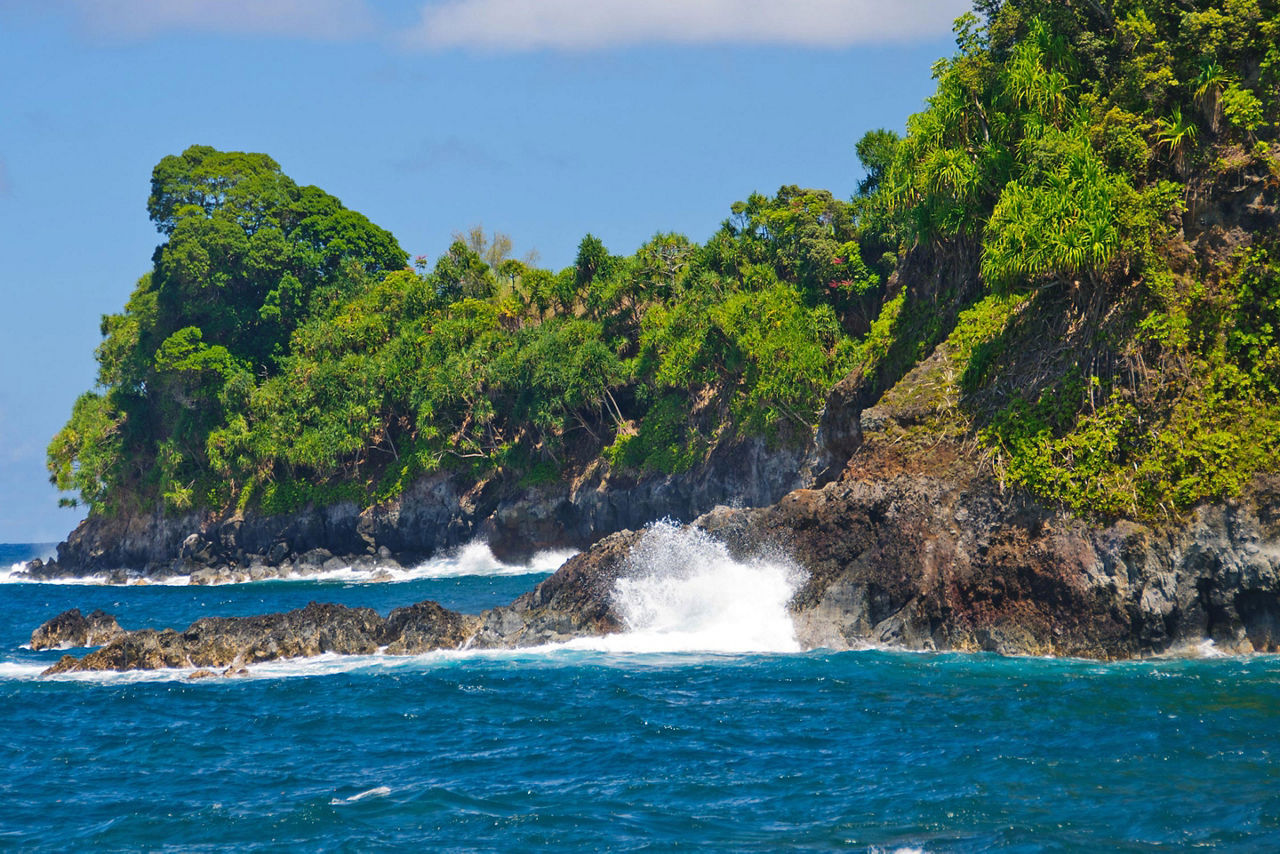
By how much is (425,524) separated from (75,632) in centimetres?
3294

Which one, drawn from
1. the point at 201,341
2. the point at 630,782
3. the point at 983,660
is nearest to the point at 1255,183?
the point at 983,660

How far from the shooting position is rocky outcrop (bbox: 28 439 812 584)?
182ft

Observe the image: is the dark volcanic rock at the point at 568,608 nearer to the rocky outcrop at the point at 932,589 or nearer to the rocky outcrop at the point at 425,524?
the rocky outcrop at the point at 932,589

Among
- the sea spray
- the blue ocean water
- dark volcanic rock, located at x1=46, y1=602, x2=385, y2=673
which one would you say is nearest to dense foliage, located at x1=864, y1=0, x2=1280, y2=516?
the blue ocean water

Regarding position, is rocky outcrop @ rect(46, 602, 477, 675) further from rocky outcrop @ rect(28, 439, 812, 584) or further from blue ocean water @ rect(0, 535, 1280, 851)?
rocky outcrop @ rect(28, 439, 812, 584)

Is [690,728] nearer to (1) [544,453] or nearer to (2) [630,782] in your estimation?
(2) [630,782]

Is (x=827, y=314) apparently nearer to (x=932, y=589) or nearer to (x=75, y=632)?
(x=932, y=589)

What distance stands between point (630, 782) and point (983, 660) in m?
9.91

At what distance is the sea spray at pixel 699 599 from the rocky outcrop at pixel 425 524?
70.3 ft

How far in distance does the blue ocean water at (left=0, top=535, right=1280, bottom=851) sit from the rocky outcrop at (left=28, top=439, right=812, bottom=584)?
28.8 meters

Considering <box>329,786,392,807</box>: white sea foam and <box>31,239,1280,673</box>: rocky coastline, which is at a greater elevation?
<box>31,239,1280,673</box>: rocky coastline

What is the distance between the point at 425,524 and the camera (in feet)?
219

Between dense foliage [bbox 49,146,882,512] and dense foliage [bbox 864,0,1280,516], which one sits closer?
dense foliage [bbox 864,0,1280,516]

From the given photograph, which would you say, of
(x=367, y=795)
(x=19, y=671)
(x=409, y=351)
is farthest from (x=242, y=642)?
(x=409, y=351)
